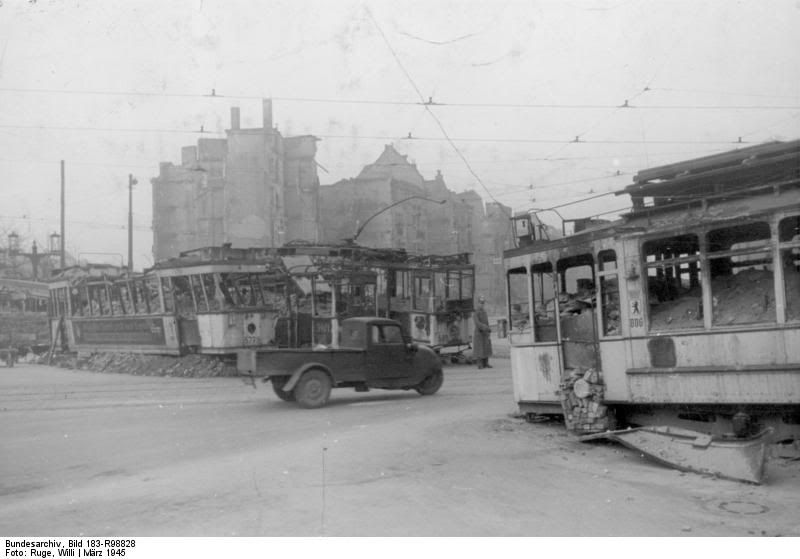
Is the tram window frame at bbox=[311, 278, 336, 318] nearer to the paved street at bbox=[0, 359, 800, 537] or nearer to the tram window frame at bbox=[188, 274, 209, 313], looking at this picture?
the tram window frame at bbox=[188, 274, 209, 313]

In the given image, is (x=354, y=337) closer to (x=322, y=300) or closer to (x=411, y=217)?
(x=322, y=300)

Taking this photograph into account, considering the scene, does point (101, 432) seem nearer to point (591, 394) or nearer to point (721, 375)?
point (591, 394)

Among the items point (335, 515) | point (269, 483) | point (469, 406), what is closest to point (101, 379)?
point (469, 406)

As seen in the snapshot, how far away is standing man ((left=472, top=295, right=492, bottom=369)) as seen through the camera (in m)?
20.6

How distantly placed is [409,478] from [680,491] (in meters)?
2.52

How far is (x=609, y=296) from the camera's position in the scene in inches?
378

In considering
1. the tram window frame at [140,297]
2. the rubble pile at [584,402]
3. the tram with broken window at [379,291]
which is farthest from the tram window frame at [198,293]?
the rubble pile at [584,402]

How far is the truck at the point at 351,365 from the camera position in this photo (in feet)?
42.4

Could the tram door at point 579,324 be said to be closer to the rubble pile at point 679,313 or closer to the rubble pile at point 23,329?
the rubble pile at point 679,313

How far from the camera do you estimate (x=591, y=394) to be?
9375mm

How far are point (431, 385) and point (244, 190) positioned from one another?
32.2 meters

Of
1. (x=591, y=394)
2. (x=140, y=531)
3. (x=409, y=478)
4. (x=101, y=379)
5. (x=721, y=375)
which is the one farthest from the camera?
(x=101, y=379)

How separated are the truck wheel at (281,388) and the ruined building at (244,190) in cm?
2684

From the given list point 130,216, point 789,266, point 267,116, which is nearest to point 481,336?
point 789,266
